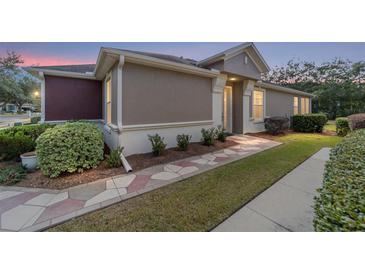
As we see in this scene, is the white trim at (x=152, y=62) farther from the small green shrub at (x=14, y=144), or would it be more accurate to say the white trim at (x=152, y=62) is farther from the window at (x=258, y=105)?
the window at (x=258, y=105)

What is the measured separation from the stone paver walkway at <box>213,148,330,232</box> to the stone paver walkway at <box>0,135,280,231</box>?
161cm

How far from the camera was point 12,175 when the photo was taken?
4.10m

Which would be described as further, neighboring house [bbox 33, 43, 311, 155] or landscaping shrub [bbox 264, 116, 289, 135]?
landscaping shrub [bbox 264, 116, 289, 135]

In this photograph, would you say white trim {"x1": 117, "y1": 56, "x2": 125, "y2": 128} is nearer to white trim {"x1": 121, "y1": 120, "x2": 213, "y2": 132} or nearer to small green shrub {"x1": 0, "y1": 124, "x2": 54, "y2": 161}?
white trim {"x1": 121, "y1": 120, "x2": 213, "y2": 132}

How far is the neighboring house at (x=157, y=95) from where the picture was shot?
5.37 m

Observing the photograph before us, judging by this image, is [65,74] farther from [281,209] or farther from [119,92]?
[281,209]

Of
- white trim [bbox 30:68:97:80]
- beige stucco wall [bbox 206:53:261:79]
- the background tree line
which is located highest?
the background tree line

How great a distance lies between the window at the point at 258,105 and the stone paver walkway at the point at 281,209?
6.95 metres

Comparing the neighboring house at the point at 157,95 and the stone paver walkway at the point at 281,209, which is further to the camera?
the neighboring house at the point at 157,95

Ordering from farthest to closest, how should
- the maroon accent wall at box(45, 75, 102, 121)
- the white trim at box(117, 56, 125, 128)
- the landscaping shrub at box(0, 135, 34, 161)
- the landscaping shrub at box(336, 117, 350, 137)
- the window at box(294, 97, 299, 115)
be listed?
the window at box(294, 97, 299, 115), the landscaping shrub at box(336, 117, 350, 137), the maroon accent wall at box(45, 75, 102, 121), the landscaping shrub at box(0, 135, 34, 161), the white trim at box(117, 56, 125, 128)

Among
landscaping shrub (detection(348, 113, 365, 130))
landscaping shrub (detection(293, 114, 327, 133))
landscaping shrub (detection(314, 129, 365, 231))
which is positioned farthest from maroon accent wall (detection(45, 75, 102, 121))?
landscaping shrub (detection(293, 114, 327, 133))

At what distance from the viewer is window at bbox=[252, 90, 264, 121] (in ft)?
34.3

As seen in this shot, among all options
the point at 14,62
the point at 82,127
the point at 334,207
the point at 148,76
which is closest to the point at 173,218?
the point at 334,207

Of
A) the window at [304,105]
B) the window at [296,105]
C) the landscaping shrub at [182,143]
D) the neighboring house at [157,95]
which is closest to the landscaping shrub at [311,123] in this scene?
the neighboring house at [157,95]
